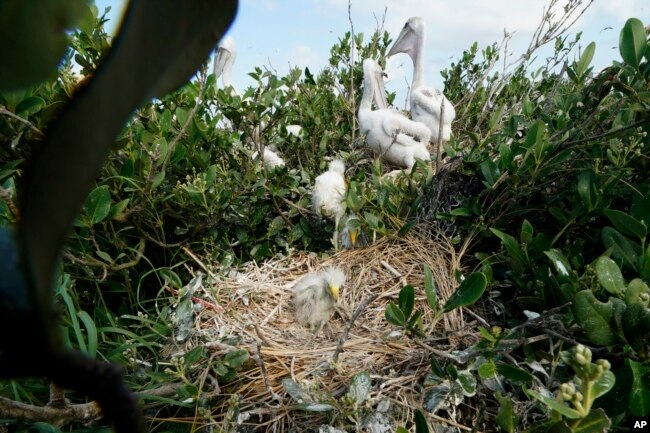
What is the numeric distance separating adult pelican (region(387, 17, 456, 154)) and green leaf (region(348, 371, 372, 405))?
2.18 m

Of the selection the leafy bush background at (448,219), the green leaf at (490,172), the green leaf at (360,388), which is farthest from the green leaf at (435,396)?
the green leaf at (490,172)

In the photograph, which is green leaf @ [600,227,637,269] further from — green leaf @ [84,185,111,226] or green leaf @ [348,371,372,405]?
green leaf @ [84,185,111,226]

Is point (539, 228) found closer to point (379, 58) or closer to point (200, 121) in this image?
point (200, 121)

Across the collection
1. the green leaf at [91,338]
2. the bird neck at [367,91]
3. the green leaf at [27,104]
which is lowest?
the green leaf at [91,338]

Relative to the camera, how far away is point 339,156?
7.67ft

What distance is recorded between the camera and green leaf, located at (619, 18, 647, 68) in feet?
A: 3.53

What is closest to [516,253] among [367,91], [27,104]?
[27,104]

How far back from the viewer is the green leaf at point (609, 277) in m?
0.84

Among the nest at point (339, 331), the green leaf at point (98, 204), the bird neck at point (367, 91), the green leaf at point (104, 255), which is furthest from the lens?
the bird neck at point (367, 91)

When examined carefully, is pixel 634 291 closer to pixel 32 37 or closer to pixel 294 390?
pixel 294 390

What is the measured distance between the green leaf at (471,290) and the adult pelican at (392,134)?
1597 millimetres

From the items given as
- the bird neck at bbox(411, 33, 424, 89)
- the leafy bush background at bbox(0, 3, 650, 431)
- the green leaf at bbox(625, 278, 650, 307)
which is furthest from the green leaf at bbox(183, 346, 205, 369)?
the bird neck at bbox(411, 33, 424, 89)

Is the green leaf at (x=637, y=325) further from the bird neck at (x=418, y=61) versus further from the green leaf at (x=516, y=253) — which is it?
the bird neck at (x=418, y=61)

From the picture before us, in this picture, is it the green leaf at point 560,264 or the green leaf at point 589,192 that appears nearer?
the green leaf at point 560,264
